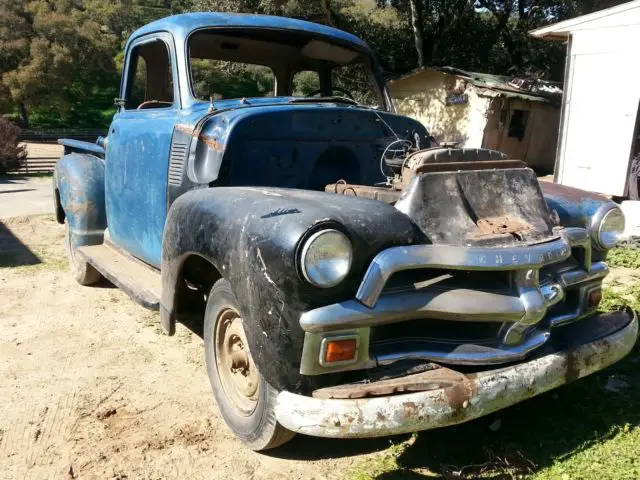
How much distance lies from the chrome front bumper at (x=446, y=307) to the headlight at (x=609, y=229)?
2.27ft

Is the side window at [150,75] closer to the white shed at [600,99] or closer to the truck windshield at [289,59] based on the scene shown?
the truck windshield at [289,59]

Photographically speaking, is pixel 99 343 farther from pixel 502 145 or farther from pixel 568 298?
pixel 502 145

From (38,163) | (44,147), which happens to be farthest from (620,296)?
(44,147)

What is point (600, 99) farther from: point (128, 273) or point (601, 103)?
point (128, 273)

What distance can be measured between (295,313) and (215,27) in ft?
8.06

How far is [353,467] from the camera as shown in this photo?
2.49 metres

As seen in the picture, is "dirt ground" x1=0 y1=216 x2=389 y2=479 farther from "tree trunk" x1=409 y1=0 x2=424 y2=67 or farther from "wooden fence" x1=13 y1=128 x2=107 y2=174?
"tree trunk" x1=409 y1=0 x2=424 y2=67

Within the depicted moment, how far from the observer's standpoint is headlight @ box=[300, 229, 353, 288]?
202 centimetres

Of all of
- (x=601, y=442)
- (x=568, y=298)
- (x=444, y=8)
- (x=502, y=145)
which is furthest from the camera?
(x=444, y=8)

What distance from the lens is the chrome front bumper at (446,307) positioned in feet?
6.77

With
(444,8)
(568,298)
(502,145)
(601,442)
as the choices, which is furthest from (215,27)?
(444,8)

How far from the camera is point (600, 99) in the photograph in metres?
8.84

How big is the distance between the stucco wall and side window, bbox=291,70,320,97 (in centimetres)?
1091

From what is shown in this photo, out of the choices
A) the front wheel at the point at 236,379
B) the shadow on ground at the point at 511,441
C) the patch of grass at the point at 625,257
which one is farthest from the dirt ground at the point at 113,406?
the patch of grass at the point at 625,257
